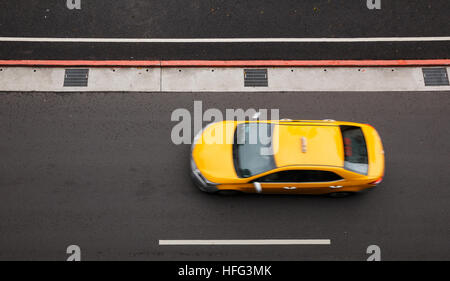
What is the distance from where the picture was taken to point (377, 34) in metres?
10.1

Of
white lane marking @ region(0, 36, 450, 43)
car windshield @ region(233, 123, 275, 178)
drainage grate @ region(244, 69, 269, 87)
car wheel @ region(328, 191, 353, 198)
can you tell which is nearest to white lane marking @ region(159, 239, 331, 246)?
car wheel @ region(328, 191, 353, 198)

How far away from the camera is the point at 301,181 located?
302 inches

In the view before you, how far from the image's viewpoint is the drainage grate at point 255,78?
9.69 meters

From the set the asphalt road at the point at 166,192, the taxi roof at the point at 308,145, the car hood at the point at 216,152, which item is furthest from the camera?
the asphalt road at the point at 166,192

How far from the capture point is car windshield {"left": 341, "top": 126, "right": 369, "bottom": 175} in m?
7.68

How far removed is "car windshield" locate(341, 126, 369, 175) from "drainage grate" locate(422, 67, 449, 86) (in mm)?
3515

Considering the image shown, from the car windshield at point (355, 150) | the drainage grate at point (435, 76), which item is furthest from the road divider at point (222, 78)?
the car windshield at point (355, 150)

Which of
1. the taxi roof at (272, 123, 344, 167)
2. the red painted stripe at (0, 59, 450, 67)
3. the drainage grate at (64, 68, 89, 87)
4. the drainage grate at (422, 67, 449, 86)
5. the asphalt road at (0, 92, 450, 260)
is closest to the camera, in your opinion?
the taxi roof at (272, 123, 344, 167)

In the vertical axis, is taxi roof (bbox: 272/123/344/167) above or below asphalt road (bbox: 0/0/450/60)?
below

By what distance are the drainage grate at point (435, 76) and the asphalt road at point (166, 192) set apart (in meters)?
0.62

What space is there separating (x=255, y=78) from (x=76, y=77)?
5119mm

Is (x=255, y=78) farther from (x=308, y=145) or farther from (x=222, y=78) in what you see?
(x=308, y=145)

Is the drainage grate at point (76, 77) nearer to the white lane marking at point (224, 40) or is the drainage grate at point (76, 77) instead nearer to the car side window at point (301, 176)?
the white lane marking at point (224, 40)

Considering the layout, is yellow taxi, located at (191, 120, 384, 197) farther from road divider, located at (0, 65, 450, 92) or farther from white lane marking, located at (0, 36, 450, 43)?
white lane marking, located at (0, 36, 450, 43)
